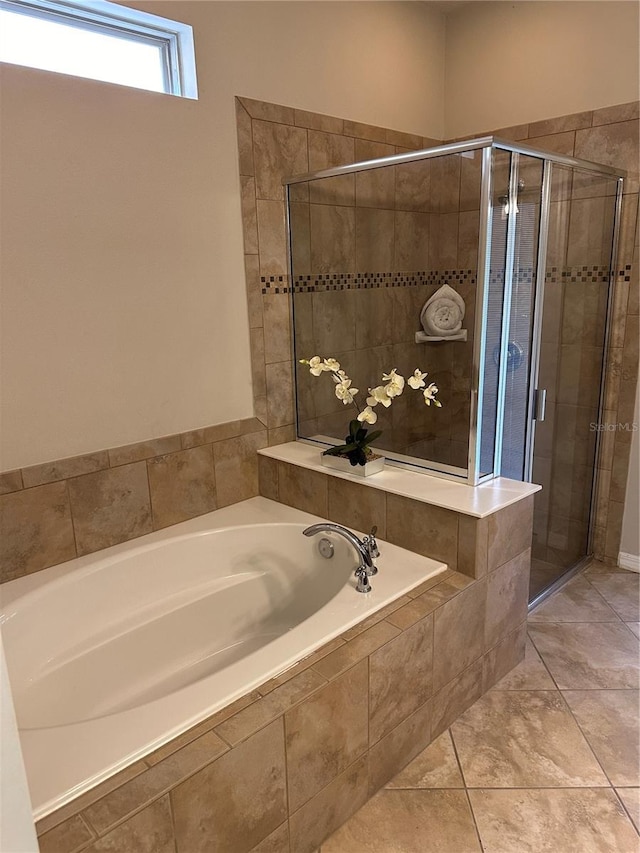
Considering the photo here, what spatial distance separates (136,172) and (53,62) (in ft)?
1.44

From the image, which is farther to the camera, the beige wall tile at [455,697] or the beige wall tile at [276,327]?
the beige wall tile at [276,327]

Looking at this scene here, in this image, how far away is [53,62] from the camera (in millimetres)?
2150

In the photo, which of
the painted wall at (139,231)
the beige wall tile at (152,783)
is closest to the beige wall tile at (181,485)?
the painted wall at (139,231)

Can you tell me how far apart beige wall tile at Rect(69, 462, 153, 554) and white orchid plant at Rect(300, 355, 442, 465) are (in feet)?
2.60

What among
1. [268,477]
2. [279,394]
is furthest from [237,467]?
[279,394]

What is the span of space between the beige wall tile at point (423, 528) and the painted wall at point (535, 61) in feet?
6.80

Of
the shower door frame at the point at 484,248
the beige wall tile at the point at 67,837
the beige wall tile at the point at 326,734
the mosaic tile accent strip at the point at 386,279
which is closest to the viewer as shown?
the beige wall tile at the point at 67,837

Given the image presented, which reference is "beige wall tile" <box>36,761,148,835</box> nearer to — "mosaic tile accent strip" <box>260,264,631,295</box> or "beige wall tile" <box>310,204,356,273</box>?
"mosaic tile accent strip" <box>260,264,631,295</box>

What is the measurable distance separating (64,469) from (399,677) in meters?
1.39

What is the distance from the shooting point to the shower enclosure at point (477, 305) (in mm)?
2238

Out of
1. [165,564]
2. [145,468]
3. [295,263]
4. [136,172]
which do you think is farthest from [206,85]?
[165,564]

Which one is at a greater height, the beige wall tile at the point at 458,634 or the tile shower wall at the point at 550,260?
the tile shower wall at the point at 550,260

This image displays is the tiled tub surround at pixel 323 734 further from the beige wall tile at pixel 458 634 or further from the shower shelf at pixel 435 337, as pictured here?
the shower shelf at pixel 435 337

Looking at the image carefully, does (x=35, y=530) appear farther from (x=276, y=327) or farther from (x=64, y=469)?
(x=276, y=327)
